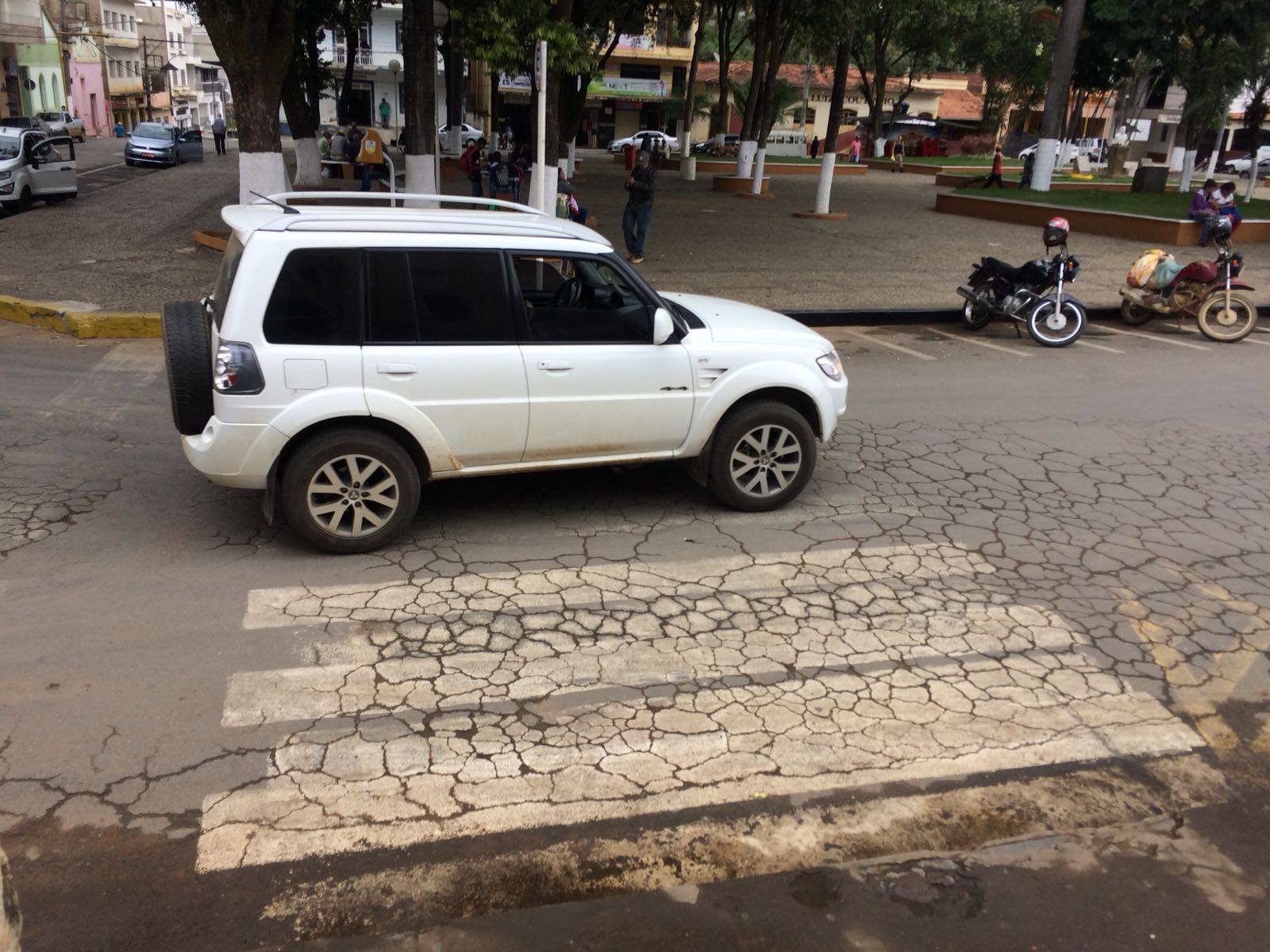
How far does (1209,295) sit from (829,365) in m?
8.04

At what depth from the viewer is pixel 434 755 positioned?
12.3 ft

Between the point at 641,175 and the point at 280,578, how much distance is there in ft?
33.5

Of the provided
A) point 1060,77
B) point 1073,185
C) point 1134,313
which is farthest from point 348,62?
point 1134,313

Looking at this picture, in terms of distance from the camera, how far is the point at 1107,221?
20.0 m

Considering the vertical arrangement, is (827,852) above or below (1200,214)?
below

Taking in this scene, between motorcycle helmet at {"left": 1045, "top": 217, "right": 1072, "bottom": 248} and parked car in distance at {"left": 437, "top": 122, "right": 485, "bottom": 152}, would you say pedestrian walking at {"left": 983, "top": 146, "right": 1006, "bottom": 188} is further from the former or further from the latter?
motorcycle helmet at {"left": 1045, "top": 217, "right": 1072, "bottom": 248}

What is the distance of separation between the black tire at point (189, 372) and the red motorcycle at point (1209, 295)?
1086 centimetres

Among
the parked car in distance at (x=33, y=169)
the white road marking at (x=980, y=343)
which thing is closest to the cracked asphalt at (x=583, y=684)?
the white road marking at (x=980, y=343)

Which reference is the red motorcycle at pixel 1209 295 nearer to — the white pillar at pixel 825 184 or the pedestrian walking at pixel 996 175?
the white pillar at pixel 825 184

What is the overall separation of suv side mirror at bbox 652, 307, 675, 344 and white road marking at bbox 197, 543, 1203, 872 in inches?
50.2

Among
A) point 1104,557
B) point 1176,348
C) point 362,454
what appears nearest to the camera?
point 362,454

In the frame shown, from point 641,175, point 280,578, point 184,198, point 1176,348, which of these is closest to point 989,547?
point 280,578

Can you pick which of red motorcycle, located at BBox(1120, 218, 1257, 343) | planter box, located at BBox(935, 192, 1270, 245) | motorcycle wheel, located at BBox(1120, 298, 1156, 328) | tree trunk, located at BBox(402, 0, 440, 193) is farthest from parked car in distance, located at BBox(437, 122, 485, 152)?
red motorcycle, located at BBox(1120, 218, 1257, 343)

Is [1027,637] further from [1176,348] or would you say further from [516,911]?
[1176,348]
